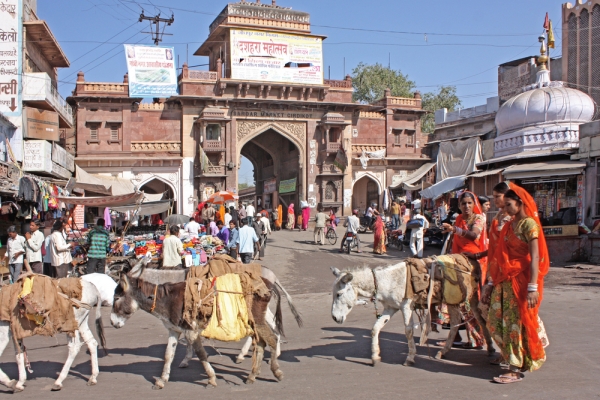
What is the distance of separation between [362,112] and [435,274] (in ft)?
89.5

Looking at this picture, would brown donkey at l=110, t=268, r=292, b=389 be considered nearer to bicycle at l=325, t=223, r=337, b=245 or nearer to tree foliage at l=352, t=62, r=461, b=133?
bicycle at l=325, t=223, r=337, b=245

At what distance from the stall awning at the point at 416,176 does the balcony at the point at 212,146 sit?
32.9 feet

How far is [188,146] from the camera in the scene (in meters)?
28.9

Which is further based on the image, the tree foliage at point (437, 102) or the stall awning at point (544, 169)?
the tree foliage at point (437, 102)

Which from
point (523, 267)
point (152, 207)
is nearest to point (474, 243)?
point (523, 267)

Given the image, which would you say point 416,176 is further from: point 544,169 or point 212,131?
point 544,169

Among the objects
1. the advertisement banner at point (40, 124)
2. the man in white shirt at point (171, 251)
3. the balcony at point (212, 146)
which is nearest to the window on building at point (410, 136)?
the balcony at point (212, 146)

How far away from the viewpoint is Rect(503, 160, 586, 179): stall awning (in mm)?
15594

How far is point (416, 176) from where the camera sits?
3130 centimetres

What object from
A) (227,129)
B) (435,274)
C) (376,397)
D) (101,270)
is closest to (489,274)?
(435,274)

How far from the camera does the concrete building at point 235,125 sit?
2808 centimetres

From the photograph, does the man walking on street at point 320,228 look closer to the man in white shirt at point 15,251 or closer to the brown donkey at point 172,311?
the man in white shirt at point 15,251

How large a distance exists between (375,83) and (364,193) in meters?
16.3

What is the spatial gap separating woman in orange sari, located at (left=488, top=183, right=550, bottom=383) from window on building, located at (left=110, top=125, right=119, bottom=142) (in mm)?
25674
